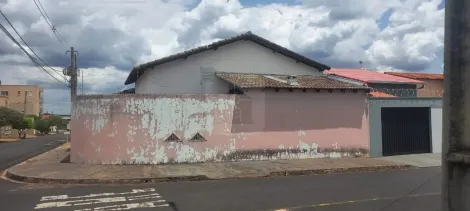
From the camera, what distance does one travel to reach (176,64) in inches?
728

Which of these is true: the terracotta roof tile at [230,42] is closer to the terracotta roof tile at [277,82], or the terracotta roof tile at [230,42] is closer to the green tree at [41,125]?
the terracotta roof tile at [277,82]

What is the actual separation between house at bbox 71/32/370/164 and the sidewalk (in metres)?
0.68

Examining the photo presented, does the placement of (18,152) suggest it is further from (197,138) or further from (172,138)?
(197,138)

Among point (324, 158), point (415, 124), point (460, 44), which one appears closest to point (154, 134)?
point (324, 158)

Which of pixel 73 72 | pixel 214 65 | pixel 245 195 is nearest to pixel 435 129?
pixel 214 65

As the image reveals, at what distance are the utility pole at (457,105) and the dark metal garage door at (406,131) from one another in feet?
54.0

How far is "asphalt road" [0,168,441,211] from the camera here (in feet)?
26.4

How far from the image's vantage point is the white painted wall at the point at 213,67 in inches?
727

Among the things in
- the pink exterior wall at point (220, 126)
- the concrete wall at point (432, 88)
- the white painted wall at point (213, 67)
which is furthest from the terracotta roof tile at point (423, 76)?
the pink exterior wall at point (220, 126)

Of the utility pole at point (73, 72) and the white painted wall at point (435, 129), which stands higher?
the utility pole at point (73, 72)

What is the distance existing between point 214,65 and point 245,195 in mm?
10281

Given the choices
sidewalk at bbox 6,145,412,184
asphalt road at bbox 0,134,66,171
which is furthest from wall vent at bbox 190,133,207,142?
asphalt road at bbox 0,134,66,171

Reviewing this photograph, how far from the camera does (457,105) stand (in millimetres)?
2549

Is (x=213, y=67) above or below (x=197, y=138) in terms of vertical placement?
above
